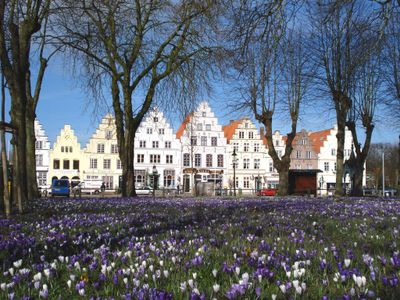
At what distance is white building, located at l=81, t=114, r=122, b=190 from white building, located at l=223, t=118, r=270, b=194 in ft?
70.4

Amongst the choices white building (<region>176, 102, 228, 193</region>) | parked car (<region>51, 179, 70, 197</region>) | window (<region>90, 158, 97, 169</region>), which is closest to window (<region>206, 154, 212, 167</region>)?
white building (<region>176, 102, 228, 193</region>)

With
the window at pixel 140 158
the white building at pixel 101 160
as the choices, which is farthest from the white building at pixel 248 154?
the white building at pixel 101 160

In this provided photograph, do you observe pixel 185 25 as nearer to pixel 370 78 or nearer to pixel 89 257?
pixel 370 78

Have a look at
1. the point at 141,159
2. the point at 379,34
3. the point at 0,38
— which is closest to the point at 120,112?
the point at 0,38

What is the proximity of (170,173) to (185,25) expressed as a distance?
194 ft

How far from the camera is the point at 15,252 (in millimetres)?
4617

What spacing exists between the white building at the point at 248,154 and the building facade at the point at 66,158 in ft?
91.3

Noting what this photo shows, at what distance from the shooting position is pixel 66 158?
261 feet

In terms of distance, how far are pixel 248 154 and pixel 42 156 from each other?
125 ft

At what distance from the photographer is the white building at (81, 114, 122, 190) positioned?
79312mm

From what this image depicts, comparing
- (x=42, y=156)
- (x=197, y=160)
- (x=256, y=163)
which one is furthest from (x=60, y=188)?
(x=256, y=163)

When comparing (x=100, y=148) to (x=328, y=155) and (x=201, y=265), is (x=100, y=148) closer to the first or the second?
(x=328, y=155)

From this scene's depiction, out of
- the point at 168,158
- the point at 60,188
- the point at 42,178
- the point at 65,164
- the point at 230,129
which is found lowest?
the point at 60,188

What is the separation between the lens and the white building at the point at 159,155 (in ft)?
261
